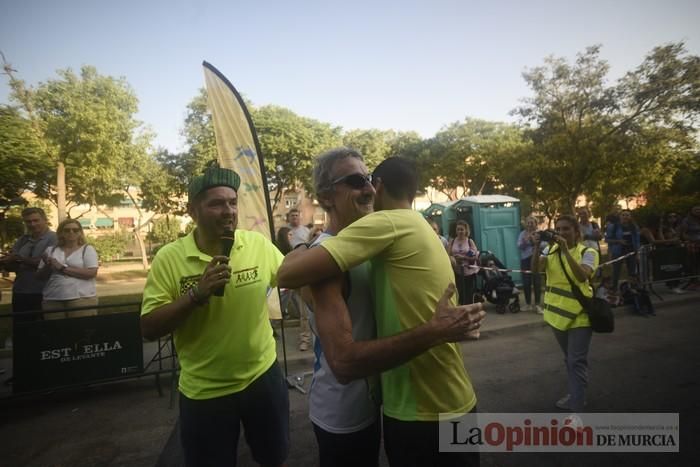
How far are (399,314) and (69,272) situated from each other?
5269 mm

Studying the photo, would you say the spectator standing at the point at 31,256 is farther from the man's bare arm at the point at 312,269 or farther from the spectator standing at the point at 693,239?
the spectator standing at the point at 693,239

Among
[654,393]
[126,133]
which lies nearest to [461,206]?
[654,393]

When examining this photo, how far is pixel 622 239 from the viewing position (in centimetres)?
931

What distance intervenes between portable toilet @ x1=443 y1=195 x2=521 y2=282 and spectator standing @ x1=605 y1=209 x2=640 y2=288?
113 inches

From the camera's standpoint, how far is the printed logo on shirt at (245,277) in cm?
214

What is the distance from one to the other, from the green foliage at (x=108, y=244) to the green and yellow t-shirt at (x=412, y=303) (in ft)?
91.6

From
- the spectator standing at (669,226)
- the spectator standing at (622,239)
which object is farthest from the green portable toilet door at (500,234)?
the spectator standing at (669,226)

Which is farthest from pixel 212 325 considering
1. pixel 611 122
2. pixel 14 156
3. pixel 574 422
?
pixel 611 122

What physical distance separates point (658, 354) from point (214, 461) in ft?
21.2

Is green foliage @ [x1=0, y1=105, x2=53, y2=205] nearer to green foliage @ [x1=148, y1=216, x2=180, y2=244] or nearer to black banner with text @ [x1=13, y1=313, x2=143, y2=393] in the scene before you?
black banner with text @ [x1=13, y1=313, x2=143, y2=393]

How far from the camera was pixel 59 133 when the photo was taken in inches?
737

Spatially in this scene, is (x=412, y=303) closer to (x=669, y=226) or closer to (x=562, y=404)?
(x=562, y=404)

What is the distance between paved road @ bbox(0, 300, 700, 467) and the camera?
132 inches

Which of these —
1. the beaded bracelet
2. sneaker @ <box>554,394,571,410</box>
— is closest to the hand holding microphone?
the beaded bracelet
